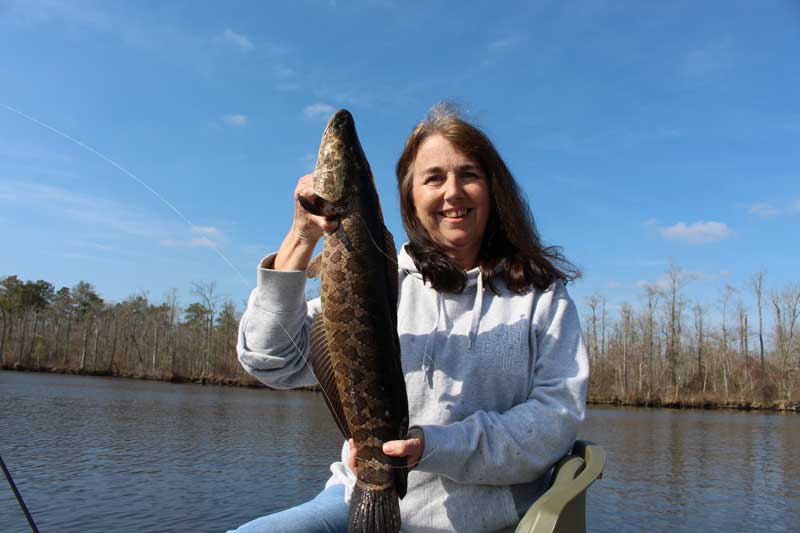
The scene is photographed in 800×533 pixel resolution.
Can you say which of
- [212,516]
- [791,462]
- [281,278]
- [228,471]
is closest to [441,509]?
[281,278]

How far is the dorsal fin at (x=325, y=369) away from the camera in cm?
286

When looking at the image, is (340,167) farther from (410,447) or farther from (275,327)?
(410,447)

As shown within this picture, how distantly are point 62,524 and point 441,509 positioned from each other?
13.1 meters

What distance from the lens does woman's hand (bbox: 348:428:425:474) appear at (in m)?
2.56

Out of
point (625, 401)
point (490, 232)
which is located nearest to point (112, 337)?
point (625, 401)

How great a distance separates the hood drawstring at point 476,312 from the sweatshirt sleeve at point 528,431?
11.5 inches

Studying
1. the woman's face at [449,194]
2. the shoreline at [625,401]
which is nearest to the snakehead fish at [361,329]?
the woman's face at [449,194]

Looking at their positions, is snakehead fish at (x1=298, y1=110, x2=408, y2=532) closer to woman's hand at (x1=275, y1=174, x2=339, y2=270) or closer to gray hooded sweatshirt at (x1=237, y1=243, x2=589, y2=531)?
woman's hand at (x1=275, y1=174, x2=339, y2=270)

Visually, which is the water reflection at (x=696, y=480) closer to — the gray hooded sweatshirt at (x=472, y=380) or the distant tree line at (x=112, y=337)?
the gray hooded sweatshirt at (x=472, y=380)

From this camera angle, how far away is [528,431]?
279 centimetres

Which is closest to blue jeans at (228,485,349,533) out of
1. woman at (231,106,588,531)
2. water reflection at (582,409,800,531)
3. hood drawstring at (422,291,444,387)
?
woman at (231,106,588,531)

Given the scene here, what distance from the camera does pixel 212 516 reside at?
45.5 ft

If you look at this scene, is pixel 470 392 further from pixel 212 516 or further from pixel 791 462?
pixel 791 462

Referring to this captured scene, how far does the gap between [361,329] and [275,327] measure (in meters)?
0.50
